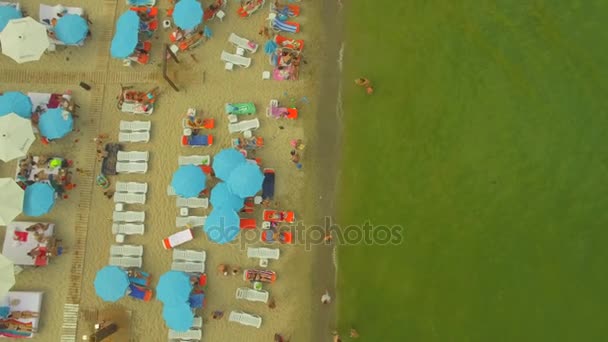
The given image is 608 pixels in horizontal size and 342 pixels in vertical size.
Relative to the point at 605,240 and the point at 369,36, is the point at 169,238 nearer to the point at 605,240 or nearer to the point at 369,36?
the point at 369,36

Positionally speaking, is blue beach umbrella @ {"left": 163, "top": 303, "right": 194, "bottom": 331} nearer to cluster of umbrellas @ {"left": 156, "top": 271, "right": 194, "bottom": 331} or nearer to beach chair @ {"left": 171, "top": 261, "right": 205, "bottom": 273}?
cluster of umbrellas @ {"left": 156, "top": 271, "right": 194, "bottom": 331}

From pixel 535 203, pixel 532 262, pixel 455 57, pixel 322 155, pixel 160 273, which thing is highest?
pixel 455 57

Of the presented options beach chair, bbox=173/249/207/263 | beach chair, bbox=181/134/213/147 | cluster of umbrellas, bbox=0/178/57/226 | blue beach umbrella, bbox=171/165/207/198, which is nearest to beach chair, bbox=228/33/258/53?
beach chair, bbox=181/134/213/147

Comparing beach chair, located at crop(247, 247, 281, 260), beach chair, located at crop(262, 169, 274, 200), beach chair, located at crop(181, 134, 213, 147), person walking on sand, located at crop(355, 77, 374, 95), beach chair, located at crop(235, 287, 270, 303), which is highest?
person walking on sand, located at crop(355, 77, 374, 95)

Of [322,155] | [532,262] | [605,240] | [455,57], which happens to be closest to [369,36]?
[455,57]

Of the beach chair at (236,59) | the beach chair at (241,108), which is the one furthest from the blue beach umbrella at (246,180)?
the beach chair at (236,59)

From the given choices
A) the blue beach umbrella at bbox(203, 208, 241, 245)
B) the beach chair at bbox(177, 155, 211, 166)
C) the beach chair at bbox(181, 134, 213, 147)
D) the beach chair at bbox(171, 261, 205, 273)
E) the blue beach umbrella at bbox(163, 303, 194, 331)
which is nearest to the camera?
the blue beach umbrella at bbox(163, 303, 194, 331)
